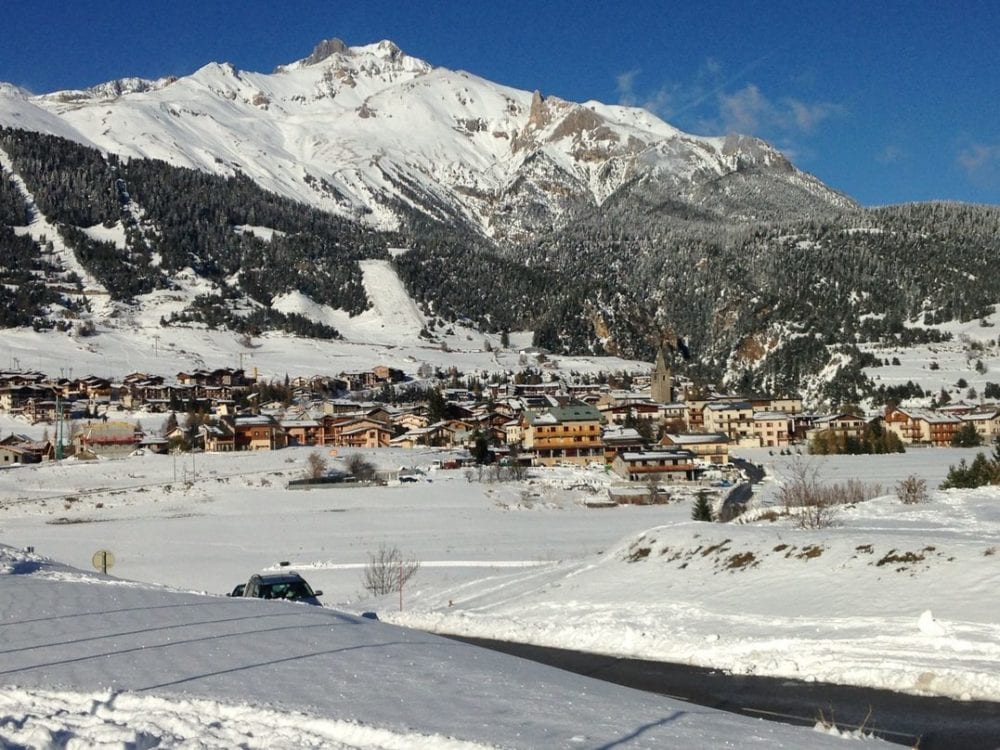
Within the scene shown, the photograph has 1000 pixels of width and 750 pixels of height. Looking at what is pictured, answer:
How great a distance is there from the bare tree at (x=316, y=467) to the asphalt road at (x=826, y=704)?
58498 millimetres

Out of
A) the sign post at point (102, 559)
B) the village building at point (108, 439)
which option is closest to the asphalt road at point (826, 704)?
the sign post at point (102, 559)

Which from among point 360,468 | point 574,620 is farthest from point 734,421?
point 574,620

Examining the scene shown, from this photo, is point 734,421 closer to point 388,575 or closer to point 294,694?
point 388,575

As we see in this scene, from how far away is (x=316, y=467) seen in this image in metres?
76.0

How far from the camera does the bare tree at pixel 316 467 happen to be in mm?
74300

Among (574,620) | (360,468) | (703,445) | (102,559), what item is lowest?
(574,620)

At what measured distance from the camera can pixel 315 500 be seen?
64250 mm

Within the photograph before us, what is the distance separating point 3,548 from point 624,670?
18.4 metres

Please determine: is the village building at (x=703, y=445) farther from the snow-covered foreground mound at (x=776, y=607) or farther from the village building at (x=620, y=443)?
the snow-covered foreground mound at (x=776, y=607)

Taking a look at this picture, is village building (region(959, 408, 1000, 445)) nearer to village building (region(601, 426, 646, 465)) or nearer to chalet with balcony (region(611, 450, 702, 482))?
village building (region(601, 426, 646, 465))

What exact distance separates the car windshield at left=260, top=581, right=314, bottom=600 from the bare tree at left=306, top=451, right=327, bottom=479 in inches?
1948

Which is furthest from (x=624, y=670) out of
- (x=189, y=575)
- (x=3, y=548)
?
(x=189, y=575)

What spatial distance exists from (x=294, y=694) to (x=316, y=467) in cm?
6583

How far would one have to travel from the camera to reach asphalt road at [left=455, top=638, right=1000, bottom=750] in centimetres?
1177
